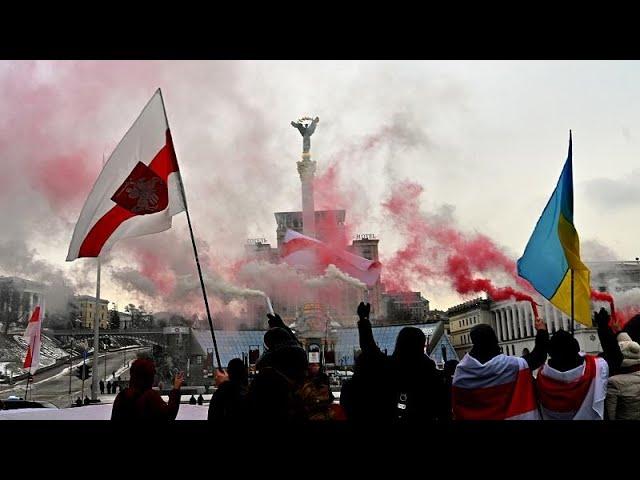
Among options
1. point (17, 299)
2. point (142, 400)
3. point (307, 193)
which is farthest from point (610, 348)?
point (307, 193)

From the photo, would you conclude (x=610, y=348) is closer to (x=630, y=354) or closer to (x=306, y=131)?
(x=630, y=354)

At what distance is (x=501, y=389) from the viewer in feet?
12.1

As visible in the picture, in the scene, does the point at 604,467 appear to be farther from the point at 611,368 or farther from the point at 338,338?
the point at 338,338

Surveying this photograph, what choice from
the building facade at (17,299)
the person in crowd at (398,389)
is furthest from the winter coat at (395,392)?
the building facade at (17,299)

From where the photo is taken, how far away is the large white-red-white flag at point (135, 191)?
18.2 ft

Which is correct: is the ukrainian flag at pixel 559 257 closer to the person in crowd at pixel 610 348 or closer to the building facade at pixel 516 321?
the person in crowd at pixel 610 348

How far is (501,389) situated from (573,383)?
0.48 metres

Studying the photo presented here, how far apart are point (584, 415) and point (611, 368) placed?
0.46 metres

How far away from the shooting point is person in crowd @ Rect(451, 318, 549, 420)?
12.1 ft

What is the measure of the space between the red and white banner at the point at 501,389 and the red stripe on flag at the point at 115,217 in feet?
11.6

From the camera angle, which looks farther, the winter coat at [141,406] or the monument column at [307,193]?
the monument column at [307,193]

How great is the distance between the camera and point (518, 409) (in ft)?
12.1
